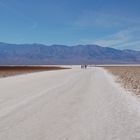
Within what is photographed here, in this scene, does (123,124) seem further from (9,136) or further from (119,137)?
(9,136)

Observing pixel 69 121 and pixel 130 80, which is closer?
pixel 69 121

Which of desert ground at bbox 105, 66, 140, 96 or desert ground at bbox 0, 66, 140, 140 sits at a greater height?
desert ground at bbox 0, 66, 140, 140

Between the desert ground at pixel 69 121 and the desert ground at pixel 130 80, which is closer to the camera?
the desert ground at pixel 69 121

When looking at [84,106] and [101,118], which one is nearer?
[101,118]

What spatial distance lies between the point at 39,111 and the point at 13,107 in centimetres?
125

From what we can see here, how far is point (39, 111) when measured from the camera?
9.80 metres

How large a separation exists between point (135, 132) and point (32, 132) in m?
2.30

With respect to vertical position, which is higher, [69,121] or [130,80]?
[69,121]

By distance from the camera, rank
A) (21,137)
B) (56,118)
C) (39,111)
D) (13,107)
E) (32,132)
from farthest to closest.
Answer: (13,107)
(39,111)
(56,118)
(32,132)
(21,137)

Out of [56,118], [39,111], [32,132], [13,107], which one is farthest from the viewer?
[13,107]

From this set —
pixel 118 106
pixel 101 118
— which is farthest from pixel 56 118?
pixel 118 106

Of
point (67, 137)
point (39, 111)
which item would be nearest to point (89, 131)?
point (67, 137)

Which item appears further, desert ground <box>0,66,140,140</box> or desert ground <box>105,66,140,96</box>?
desert ground <box>105,66,140,96</box>

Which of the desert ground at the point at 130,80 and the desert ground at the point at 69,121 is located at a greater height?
the desert ground at the point at 69,121
